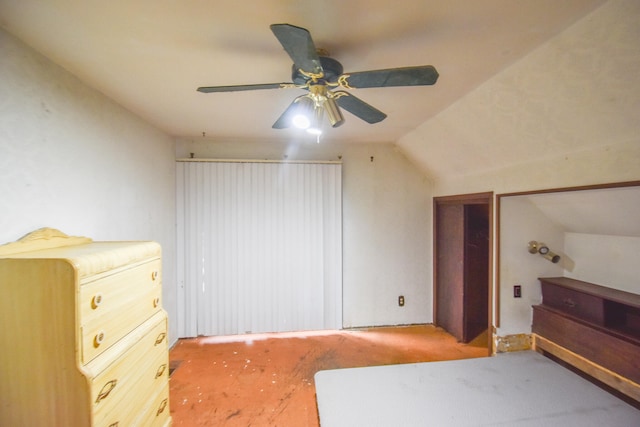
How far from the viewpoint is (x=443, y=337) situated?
304 centimetres

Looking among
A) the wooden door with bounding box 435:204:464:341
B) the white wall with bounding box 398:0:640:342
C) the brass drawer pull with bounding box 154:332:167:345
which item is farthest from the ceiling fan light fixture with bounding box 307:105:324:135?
the wooden door with bounding box 435:204:464:341

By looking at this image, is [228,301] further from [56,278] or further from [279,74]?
[279,74]

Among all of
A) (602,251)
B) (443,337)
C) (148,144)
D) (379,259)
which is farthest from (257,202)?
(602,251)

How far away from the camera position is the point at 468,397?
1514 mm

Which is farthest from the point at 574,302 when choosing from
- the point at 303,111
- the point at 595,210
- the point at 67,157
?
the point at 67,157

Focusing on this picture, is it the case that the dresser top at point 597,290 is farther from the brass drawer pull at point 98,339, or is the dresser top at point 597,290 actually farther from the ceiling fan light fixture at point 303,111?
the brass drawer pull at point 98,339

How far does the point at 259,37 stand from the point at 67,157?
1419mm

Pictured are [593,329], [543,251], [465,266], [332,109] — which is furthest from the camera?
[465,266]

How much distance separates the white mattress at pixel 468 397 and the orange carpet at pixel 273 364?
1.84 feet

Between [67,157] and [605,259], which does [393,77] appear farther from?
[605,259]

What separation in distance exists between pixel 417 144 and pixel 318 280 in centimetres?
200

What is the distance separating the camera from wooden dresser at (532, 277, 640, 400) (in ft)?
5.48

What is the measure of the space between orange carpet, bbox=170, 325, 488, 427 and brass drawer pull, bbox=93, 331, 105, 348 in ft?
4.05

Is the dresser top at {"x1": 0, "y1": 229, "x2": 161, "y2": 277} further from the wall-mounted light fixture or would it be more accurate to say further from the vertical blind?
the wall-mounted light fixture
